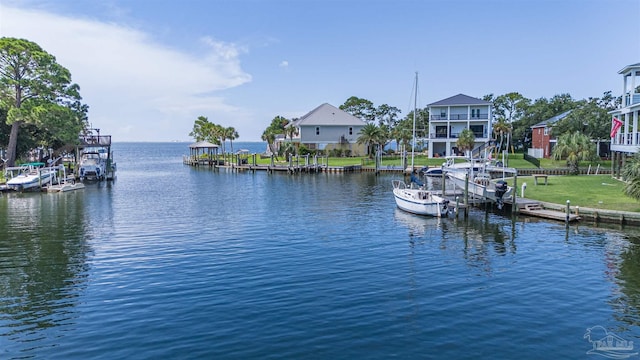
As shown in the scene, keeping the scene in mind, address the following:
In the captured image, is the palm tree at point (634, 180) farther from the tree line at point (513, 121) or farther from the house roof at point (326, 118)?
the house roof at point (326, 118)

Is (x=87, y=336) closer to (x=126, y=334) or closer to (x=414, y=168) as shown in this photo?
(x=126, y=334)

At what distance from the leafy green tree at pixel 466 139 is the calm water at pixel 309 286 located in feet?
148

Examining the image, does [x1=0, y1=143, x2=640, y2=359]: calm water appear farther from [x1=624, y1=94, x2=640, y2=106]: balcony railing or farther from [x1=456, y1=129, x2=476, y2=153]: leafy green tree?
[x1=456, y1=129, x2=476, y2=153]: leafy green tree

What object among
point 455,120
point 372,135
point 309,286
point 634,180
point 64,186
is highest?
point 455,120

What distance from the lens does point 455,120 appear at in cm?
8200

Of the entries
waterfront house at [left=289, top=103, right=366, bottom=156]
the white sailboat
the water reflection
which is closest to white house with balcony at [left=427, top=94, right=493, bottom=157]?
waterfront house at [left=289, top=103, right=366, bottom=156]

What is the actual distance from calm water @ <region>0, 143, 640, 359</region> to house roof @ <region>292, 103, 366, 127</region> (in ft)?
197

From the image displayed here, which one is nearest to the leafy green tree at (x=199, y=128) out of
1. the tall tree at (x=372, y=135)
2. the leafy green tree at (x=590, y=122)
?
the tall tree at (x=372, y=135)

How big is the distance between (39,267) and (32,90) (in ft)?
131

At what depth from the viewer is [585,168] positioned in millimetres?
58469

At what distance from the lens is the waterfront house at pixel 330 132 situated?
3625 inches

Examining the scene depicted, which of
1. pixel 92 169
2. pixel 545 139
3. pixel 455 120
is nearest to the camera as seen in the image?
pixel 92 169

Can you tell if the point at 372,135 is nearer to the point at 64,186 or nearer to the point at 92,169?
the point at 92,169

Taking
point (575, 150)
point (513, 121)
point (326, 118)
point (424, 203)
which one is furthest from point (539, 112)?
point (424, 203)
